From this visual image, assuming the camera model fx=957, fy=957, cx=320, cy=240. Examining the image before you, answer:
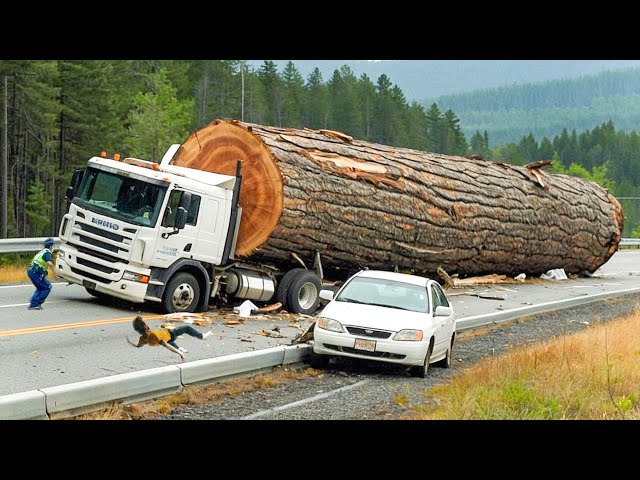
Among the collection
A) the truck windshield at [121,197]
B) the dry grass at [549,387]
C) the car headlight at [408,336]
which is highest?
the truck windshield at [121,197]

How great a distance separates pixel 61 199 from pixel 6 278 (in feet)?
153

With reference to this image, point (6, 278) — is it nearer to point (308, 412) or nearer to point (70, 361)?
point (70, 361)

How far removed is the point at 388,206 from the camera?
2142cm

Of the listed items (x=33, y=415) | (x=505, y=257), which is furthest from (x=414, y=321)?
(x=505, y=257)

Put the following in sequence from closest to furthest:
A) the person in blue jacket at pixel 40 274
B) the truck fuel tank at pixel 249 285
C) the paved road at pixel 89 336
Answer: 1. the paved road at pixel 89 336
2. the person in blue jacket at pixel 40 274
3. the truck fuel tank at pixel 249 285

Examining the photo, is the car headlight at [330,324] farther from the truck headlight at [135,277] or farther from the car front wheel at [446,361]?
the truck headlight at [135,277]

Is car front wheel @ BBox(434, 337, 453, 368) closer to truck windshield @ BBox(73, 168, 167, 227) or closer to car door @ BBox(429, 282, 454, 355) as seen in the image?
car door @ BBox(429, 282, 454, 355)

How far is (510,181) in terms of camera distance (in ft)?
91.6

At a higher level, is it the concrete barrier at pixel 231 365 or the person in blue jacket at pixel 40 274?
the person in blue jacket at pixel 40 274

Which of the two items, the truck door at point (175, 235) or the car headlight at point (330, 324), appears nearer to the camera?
the car headlight at point (330, 324)

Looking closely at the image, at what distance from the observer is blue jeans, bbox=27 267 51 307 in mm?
15430

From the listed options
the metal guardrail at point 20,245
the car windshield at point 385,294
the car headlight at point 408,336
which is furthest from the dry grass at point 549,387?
the metal guardrail at point 20,245

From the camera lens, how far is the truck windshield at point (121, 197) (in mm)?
16281
